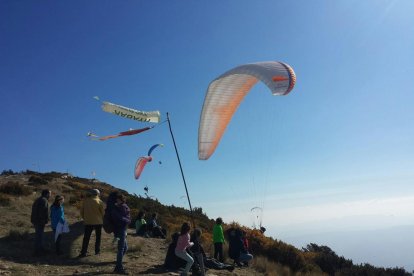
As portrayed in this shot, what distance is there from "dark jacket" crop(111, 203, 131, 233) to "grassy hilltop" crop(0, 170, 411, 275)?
3.12 feet

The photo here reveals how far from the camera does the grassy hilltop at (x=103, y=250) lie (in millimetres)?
8906

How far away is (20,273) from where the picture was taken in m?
7.80

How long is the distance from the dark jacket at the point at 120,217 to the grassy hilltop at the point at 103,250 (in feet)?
3.12

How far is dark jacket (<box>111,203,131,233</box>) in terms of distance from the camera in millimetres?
8859

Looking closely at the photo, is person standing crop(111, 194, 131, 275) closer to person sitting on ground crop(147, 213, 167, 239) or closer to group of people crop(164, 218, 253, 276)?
group of people crop(164, 218, 253, 276)

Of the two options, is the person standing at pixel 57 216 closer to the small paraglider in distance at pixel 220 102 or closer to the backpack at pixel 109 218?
the backpack at pixel 109 218

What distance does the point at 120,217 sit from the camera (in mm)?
8906

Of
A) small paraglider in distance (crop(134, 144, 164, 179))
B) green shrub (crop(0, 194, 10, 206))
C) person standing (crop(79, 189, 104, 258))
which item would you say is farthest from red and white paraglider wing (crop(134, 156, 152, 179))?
person standing (crop(79, 189, 104, 258))

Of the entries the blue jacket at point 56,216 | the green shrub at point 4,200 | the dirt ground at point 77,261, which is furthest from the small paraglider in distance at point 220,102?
the green shrub at point 4,200

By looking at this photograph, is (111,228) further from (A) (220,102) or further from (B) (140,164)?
(B) (140,164)

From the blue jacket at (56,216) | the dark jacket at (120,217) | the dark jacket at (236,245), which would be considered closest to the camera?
the dark jacket at (120,217)

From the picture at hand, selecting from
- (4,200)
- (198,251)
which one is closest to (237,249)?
(198,251)

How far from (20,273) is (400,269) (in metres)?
15.1

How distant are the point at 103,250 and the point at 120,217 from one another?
257cm
